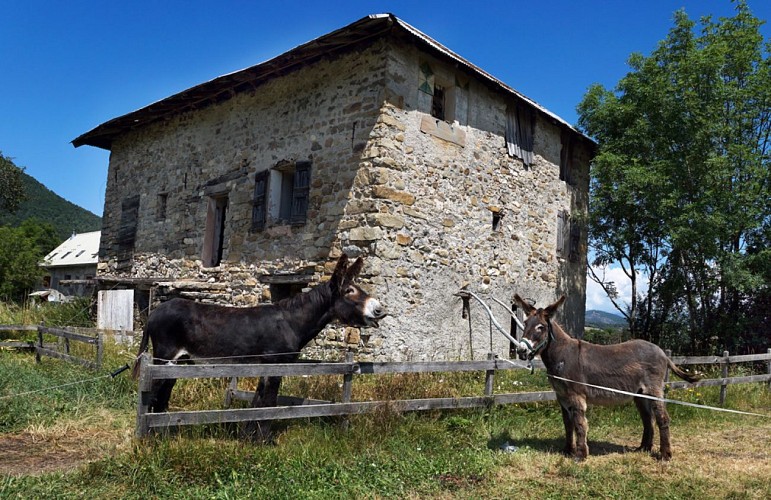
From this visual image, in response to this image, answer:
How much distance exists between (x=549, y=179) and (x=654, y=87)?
10.8ft

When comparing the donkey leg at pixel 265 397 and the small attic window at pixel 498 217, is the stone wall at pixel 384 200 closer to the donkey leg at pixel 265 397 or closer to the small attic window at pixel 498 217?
the small attic window at pixel 498 217

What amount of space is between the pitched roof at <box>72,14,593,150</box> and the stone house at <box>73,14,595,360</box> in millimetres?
53

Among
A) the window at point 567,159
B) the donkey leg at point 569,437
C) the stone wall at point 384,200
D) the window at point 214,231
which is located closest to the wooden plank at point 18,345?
the stone wall at point 384,200

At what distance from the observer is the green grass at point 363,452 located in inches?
178

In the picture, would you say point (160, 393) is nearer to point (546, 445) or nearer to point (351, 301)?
point (351, 301)

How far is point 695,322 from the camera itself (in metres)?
14.0

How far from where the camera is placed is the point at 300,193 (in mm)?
11523

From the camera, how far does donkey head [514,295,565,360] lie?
20.0 feet

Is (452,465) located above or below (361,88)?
below

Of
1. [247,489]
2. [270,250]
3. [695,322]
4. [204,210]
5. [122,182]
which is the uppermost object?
[122,182]

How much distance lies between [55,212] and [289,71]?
6955cm

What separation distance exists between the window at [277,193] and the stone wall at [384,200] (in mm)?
243

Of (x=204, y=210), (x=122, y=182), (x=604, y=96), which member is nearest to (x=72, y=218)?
(x=122, y=182)

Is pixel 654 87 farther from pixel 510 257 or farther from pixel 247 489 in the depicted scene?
pixel 247 489
